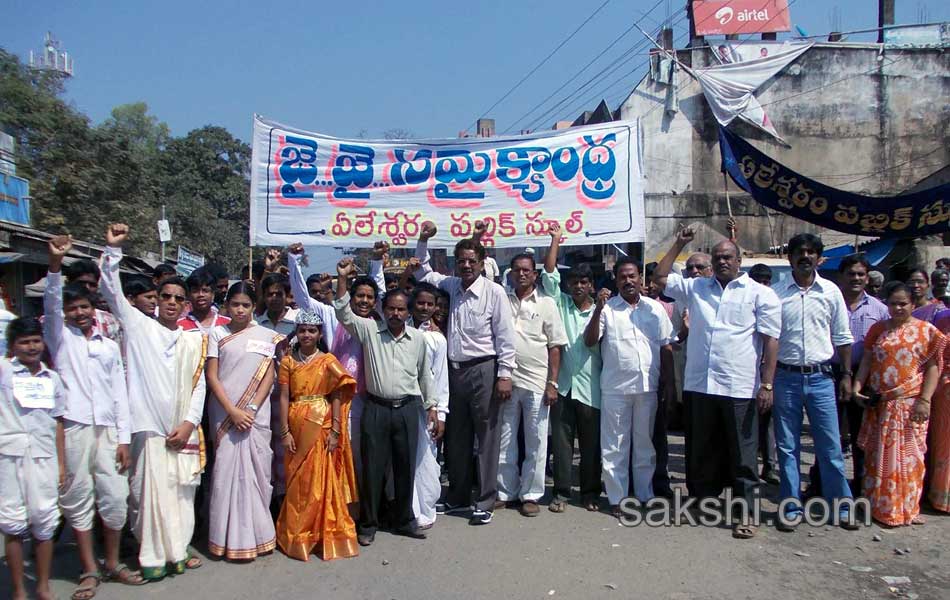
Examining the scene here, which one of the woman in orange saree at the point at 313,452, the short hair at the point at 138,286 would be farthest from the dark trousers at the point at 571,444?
the short hair at the point at 138,286

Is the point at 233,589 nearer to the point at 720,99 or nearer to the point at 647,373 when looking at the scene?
the point at 647,373

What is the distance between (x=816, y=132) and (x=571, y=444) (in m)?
16.6

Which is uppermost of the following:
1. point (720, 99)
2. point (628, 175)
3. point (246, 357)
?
point (720, 99)

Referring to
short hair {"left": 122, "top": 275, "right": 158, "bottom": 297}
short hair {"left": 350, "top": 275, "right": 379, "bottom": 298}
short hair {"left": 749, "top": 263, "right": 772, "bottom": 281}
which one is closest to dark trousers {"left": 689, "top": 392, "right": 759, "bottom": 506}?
short hair {"left": 749, "top": 263, "right": 772, "bottom": 281}

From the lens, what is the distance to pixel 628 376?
15.9ft

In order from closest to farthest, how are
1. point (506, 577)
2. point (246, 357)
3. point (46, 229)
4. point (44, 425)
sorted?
1. point (44, 425)
2. point (506, 577)
3. point (246, 357)
4. point (46, 229)

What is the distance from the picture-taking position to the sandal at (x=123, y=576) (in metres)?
3.69

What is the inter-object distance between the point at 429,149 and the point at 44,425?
12.5 feet

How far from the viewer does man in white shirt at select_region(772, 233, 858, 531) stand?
15.0 feet

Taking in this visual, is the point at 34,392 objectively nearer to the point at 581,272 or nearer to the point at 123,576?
the point at 123,576

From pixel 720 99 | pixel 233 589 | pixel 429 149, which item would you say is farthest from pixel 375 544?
pixel 720 99

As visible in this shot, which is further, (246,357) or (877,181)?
(877,181)

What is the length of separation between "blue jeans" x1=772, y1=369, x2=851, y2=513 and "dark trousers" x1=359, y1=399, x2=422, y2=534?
7.97 ft

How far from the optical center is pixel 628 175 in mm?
6070
